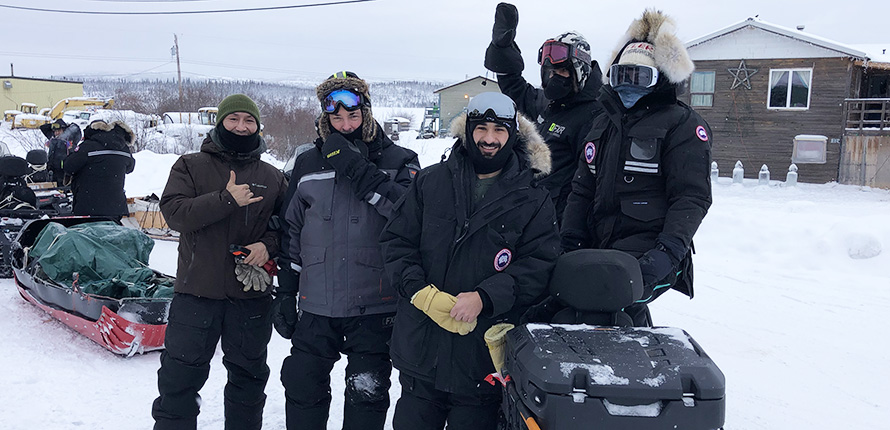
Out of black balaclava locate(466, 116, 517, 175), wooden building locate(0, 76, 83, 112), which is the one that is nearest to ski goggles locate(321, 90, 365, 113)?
black balaclava locate(466, 116, 517, 175)

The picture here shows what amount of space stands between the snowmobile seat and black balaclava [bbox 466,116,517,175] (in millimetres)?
491

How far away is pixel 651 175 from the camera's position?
261 cm

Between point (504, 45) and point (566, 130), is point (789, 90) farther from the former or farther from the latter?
point (566, 130)

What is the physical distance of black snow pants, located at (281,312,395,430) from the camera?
2.98 meters

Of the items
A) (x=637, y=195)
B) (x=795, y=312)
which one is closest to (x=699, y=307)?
(x=795, y=312)

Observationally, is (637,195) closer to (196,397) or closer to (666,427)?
(666,427)

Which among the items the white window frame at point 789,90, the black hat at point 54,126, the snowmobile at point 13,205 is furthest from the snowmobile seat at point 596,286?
the white window frame at point 789,90

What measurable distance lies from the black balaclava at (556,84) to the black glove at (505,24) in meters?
0.38

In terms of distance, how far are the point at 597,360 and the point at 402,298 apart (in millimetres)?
1037

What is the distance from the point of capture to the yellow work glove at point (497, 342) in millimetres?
2291

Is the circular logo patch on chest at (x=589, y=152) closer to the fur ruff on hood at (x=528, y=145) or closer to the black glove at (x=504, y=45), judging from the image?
the fur ruff on hood at (x=528, y=145)

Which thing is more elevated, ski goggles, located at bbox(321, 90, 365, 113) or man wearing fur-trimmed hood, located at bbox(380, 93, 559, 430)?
ski goggles, located at bbox(321, 90, 365, 113)

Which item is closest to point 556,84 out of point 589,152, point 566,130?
point 566,130

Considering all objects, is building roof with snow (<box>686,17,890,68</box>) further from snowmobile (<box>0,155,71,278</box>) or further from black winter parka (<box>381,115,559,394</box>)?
black winter parka (<box>381,115,559,394</box>)
